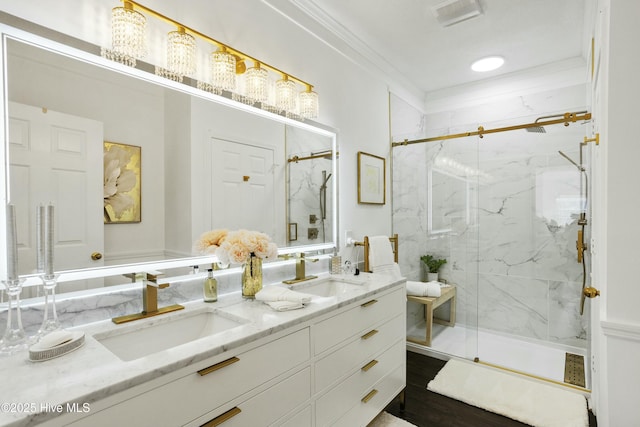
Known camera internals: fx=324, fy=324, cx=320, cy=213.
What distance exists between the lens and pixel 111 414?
0.78 metres

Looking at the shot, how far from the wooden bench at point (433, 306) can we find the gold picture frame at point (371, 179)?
965 mm

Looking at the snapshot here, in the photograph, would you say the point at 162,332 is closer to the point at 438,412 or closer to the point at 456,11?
the point at 438,412

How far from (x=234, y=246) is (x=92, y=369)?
29.4 inches

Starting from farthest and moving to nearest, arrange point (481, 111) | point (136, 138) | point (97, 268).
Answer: point (481, 111), point (136, 138), point (97, 268)

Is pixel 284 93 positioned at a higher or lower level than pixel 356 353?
higher

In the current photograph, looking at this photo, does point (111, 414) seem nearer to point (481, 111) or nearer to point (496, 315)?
point (496, 315)

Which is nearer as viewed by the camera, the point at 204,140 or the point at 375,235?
the point at 204,140

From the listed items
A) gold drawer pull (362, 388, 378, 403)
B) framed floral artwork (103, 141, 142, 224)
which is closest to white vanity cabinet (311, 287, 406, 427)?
gold drawer pull (362, 388, 378, 403)

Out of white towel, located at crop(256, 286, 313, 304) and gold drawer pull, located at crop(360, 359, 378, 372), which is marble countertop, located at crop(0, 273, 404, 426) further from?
gold drawer pull, located at crop(360, 359, 378, 372)

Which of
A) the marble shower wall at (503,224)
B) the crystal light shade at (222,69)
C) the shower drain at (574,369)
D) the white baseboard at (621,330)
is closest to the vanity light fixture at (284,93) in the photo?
the crystal light shade at (222,69)

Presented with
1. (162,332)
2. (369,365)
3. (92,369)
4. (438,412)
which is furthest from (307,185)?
(438,412)

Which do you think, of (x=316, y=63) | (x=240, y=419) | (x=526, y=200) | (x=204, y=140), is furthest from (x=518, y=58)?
(x=240, y=419)

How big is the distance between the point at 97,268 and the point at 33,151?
47cm

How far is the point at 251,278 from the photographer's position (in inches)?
63.7
